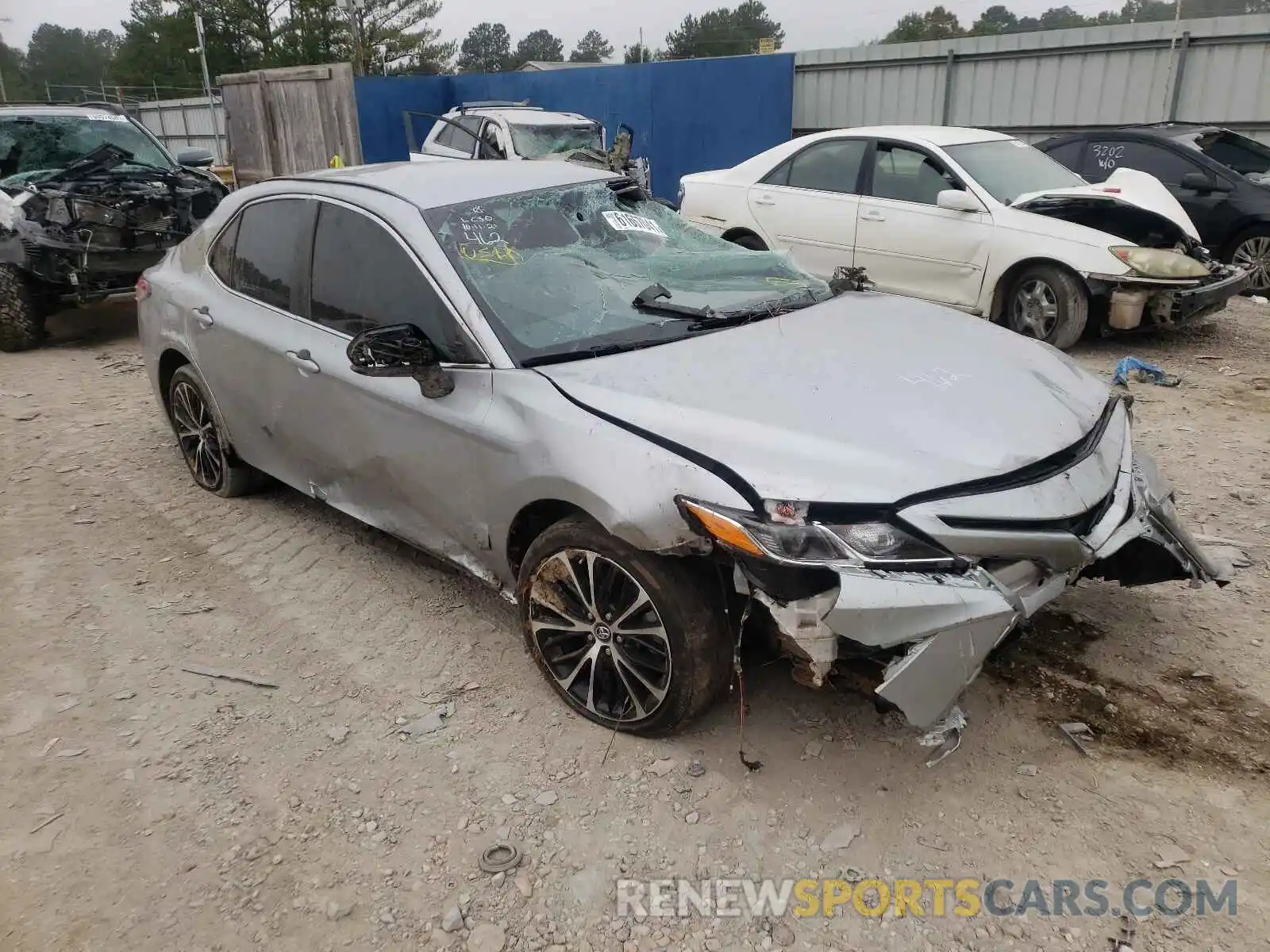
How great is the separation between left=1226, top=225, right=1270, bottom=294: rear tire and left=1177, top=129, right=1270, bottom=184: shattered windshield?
2.49 feet

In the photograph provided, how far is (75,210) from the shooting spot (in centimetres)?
779

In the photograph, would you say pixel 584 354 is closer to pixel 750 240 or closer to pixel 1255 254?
pixel 750 240

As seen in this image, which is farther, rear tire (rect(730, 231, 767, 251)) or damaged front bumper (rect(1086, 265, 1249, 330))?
rear tire (rect(730, 231, 767, 251))

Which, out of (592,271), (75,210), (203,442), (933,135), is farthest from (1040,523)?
(75,210)

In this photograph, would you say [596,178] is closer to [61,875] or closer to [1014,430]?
[1014,430]

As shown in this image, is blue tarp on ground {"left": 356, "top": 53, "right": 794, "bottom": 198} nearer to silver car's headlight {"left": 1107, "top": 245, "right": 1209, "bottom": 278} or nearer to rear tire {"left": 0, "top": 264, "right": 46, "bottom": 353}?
rear tire {"left": 0, "top": 264, "right": 46, "bottom": 353}

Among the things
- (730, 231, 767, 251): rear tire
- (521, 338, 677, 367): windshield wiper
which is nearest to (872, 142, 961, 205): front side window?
(730, 231, 767, 251): rear tire

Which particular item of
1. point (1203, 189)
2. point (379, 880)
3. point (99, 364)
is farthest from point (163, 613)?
point (1203, 189)

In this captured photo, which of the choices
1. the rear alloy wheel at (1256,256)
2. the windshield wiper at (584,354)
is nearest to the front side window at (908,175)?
the rear alloy wheel at (1256,256)

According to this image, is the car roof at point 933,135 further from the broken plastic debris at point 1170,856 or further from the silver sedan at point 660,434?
the broken plastic debris at point 1170,856

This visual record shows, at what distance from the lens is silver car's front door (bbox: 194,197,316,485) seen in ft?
12.7

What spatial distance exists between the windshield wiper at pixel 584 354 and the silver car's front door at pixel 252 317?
1.36 meters

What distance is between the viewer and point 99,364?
7.71 metres

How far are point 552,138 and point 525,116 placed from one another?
522 mm
